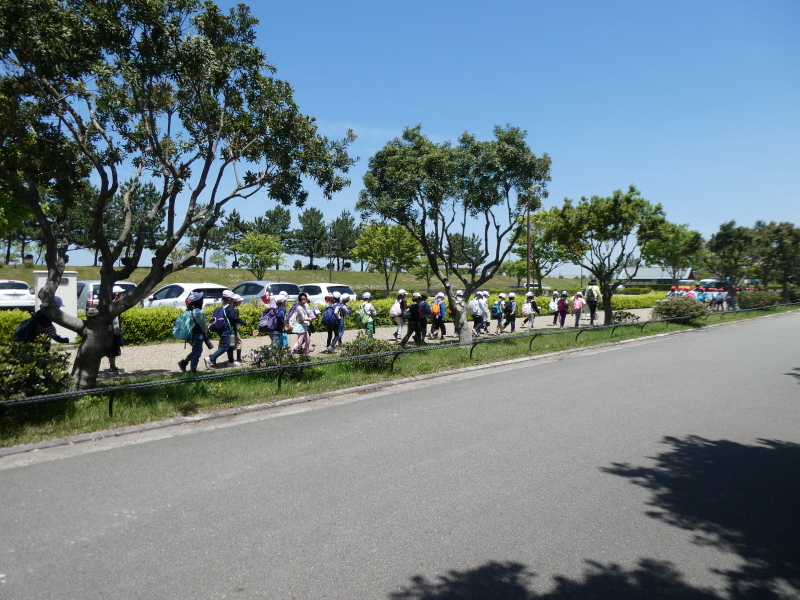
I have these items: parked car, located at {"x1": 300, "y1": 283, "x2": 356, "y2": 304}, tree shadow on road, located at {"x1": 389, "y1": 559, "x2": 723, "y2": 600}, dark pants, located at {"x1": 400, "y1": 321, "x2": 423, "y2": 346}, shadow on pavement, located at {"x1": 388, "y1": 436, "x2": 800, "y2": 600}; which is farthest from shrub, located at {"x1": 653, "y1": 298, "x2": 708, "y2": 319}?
tree shadow on road, located at {"x1": 389, "y1": 559, "x2": 723, "y2": 600}

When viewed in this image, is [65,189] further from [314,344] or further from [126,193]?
[314,344]

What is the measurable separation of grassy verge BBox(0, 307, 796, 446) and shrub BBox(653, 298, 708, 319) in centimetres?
1134

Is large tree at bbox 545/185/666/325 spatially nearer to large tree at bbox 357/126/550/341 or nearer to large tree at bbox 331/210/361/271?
large tree at bbox 357/126/550/341

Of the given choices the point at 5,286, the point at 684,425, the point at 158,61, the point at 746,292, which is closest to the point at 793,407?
the point at 684,425

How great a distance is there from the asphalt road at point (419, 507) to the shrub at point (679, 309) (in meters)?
14.8

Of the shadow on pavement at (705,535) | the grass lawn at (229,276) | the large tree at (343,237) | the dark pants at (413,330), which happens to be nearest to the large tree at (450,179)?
the dark pants at (413,330)

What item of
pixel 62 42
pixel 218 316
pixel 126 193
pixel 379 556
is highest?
pixel 62 42

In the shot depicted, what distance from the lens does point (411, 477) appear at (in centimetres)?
498

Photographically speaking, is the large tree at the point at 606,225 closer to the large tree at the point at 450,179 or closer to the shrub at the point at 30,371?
the large tree at the point at 450,179

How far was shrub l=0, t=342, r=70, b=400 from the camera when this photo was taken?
5.91 m

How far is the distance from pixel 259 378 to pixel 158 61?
484cm

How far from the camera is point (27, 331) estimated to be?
784 cm

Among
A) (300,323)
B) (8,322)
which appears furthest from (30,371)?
(8,322)

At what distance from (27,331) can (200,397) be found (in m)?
2.72
